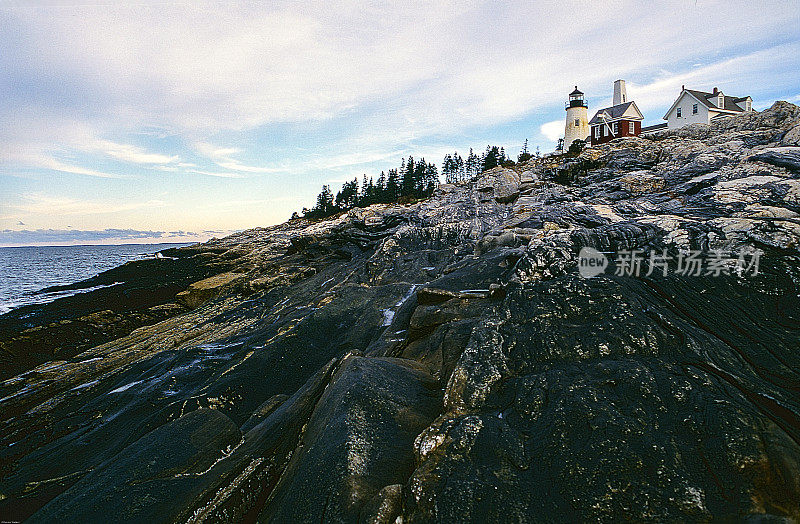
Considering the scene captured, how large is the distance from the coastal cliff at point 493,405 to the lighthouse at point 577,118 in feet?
205

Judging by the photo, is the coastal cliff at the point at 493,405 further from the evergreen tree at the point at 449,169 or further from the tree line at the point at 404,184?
the evergreen tree at the point at 449,169

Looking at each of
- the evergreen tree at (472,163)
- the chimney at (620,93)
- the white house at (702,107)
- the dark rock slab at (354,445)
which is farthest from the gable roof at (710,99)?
the dark rock slab at (354,445)

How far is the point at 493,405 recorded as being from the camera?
4.91 meters

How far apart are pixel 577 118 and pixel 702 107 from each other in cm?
1849

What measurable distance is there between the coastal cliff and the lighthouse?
205 ft

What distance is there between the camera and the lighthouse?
6906 cm

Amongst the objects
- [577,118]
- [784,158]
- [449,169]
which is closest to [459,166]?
[449,169]

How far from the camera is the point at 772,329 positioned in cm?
589

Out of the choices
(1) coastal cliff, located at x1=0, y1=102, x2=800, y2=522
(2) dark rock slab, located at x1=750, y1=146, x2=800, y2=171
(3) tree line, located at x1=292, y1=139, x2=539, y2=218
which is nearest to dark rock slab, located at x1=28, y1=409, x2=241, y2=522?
(1) coastal cliff, located at x1=0, y1=102, x2=800, y2=522

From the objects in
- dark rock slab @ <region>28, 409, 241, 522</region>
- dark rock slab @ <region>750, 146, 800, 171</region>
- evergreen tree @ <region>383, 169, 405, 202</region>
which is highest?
evergreen tree @ <region>383, 169, 405, 202</region>

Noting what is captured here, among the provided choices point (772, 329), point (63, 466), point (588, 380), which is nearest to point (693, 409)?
point (588, 380)

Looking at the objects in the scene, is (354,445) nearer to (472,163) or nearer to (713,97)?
(713,97)

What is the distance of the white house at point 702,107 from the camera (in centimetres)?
5762

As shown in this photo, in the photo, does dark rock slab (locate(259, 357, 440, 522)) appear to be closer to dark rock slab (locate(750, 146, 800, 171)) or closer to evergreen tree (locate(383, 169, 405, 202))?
dark rock slab (locate(750, 146, 800, 171))
